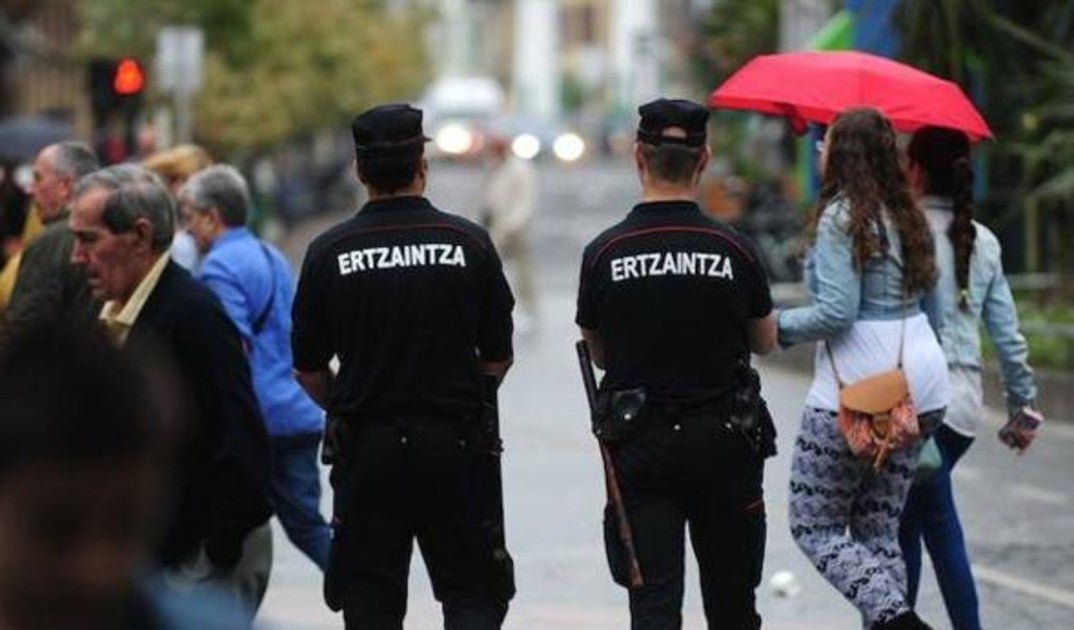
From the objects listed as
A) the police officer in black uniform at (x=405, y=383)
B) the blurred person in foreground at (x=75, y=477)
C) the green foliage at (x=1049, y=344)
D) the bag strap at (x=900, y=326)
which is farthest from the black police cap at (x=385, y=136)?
the green foliage at (x=1049, y=344)

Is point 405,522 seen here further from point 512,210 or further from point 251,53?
point 251,53

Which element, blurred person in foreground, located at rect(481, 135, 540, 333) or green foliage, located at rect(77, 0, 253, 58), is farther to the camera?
green foliage, located at rect(77, 0, 253, 58)

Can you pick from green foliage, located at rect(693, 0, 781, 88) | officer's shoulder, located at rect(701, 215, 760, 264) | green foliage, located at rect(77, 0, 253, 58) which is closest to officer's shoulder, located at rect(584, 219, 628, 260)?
officer's shoulder, located at rect(701, 215, 760, 264)

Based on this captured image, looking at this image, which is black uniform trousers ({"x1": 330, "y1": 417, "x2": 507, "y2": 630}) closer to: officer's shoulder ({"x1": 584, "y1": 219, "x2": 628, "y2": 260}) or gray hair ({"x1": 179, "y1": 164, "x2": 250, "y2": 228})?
officer's shoulder ({"x1": 584, "y1": 219, "x2": 628, "y2": 260})

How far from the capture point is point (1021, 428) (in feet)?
29.5

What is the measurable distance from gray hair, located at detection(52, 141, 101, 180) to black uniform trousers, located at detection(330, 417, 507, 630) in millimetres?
3586

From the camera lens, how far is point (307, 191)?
56.4 meters

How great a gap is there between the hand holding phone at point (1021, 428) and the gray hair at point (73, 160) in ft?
11.2

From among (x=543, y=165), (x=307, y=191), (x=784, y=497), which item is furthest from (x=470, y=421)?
(x=543, y=165)

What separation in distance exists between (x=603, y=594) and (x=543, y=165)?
7356cm

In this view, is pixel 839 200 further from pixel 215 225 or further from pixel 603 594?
pixel 603 594

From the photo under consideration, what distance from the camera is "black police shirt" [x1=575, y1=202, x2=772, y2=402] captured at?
729 cm

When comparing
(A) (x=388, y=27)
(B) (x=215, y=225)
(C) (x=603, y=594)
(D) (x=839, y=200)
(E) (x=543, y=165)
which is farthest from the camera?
(E) (x=543, y=165)

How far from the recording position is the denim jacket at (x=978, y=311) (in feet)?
28.6
